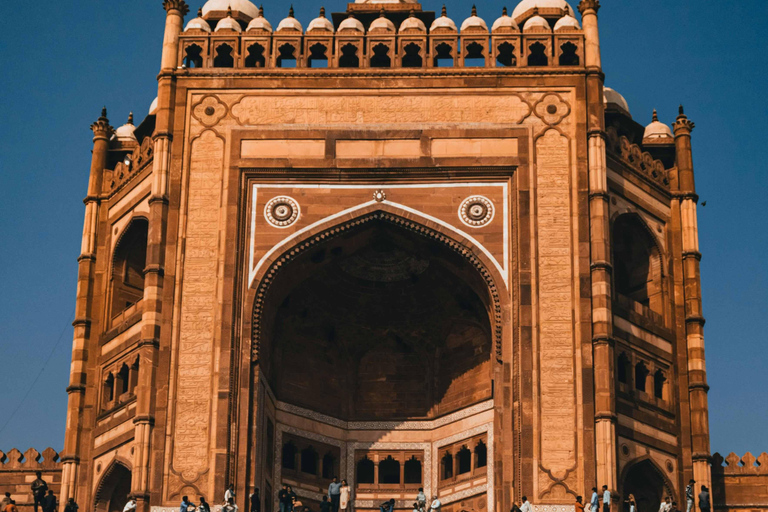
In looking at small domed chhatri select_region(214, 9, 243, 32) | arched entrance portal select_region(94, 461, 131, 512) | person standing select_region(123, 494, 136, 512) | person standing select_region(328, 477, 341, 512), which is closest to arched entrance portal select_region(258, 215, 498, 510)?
person standing select_region(328, 477, 341, 512)

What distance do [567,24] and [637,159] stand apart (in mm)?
3175

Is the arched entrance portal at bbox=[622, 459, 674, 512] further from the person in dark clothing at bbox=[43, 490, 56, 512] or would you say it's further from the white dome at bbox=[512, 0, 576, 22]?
the person in dark clothing at bbox=[43, 490, 56, 512]

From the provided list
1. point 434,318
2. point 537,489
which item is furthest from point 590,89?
point 537,489

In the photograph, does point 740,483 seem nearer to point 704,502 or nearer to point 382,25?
point 704,502

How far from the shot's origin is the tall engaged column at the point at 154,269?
Result: 31.0 metres

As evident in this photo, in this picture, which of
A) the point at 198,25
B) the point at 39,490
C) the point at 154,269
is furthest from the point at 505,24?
the point at 39,490

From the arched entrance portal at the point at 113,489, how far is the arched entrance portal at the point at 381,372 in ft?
9.76

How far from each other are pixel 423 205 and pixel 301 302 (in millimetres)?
3678

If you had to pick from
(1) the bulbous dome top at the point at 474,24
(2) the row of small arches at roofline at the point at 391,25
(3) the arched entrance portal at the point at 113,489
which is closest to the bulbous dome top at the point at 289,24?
(2) the row of small arches at roofline at the point at 391,25

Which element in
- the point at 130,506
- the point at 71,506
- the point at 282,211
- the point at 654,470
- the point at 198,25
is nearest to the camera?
the point at 130,506

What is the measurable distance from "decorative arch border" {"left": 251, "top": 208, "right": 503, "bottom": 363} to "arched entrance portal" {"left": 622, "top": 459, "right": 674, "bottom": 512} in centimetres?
363

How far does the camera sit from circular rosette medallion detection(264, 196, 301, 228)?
32.7m

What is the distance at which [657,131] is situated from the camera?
37156mm

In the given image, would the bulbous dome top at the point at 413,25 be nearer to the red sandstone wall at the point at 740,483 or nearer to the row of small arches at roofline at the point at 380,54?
the row of small arches at roofline at the point at 380,54
